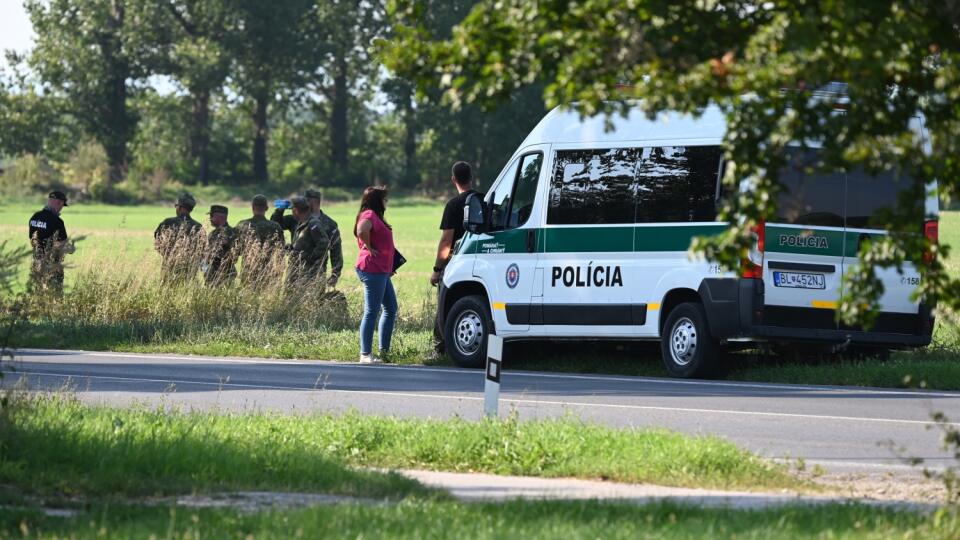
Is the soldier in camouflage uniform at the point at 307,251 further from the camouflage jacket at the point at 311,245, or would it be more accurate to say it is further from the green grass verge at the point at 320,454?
the green grass verge at the point at 320,454

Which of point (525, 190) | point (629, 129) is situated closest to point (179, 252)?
point (525, 190)

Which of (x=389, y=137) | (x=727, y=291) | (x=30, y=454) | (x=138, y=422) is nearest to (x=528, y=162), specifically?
(x=727, y=291)

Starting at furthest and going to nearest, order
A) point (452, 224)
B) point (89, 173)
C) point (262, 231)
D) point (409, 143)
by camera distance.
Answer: point (409, 143) < point (89, 173) < point (262, 231) < point (452, 224)

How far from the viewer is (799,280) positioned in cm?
1585

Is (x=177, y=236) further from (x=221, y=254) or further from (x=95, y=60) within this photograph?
(x=95, y=60)

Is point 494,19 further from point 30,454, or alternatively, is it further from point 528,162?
point 528,162

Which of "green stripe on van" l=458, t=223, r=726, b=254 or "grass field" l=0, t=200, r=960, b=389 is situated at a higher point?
"green stripe on van" l=458, t=223, r=726, b=254

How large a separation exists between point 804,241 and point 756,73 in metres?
9.26

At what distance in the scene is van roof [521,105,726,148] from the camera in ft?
52.5

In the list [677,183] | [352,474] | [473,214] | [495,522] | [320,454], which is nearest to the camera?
[495,522]

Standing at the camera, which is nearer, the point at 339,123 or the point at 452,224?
the point at 452,224

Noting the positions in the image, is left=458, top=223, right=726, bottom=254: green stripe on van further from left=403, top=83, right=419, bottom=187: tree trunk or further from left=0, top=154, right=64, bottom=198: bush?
left=403, top=83, right=419, bottom=187: tree trunk

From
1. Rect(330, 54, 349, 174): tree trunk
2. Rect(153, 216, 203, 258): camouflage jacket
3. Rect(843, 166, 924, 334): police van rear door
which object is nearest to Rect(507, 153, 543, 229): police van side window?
Rect(843, 166, 924, 334): police van rear door

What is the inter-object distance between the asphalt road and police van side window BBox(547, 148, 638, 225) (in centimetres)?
154
